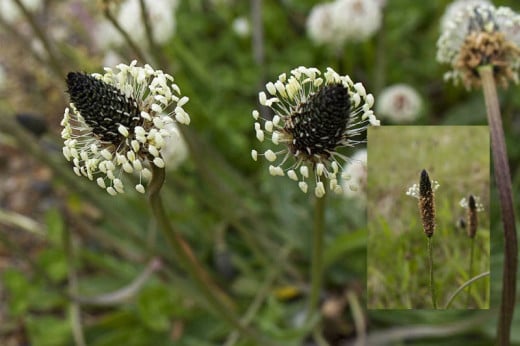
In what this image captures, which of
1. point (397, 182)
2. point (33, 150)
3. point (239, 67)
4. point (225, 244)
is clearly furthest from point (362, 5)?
point (397, 182)

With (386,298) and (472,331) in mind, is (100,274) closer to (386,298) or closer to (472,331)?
(472,331)

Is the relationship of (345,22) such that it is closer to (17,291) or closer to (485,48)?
(485,48)

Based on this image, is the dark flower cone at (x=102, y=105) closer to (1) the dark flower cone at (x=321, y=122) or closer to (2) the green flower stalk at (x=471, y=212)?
(1) the dark flower cone at (x=321, y=122)

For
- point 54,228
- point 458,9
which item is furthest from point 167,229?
point 54,228

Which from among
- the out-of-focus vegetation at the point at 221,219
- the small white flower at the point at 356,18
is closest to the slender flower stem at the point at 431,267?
the out-of-focus vegetation at the point at 221,219

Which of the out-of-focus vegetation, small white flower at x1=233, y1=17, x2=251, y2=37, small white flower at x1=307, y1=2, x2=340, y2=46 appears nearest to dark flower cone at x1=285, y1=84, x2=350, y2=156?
the out-of-focus vegetation

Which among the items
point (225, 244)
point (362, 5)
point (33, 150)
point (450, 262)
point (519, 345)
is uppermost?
point (362, 5)

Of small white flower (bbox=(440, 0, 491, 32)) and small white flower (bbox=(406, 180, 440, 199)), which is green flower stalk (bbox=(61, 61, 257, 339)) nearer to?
small white flower (bbox=(406, 180, 440, 199))
